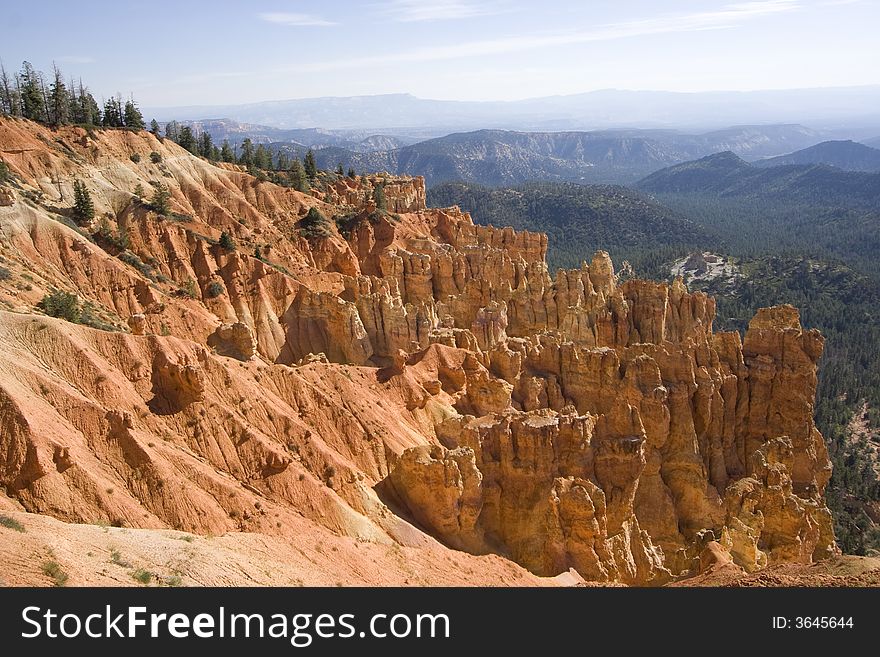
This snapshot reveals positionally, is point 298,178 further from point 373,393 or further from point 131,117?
point 373,393

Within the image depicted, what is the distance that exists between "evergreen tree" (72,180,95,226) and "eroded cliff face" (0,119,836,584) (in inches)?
38.7

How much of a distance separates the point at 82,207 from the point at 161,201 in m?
6.45

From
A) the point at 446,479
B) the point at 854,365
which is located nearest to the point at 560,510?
the point at 446,479

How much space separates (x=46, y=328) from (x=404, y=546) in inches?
551

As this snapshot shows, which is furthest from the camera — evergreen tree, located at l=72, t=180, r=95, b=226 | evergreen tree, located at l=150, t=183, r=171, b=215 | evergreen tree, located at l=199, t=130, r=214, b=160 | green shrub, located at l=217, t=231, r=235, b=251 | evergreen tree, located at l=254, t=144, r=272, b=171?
evergreen tree, located at l=254, t=144, r=272, b=171

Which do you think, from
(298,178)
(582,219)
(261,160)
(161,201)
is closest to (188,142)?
(261,160)

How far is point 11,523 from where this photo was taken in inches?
539

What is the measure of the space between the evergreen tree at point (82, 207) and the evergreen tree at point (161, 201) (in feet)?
15.8

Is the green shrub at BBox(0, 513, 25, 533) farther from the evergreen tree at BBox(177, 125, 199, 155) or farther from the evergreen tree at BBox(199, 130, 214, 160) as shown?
the evergreen tree at BBox(199, 130, 214, 160)

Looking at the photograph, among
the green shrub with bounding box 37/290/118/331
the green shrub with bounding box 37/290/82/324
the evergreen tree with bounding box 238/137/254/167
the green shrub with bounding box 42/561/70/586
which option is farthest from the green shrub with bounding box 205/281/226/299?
the green shrub with bounding box 42/561/70/586

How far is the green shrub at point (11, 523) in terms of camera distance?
13555mm

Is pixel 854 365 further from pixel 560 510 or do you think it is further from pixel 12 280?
pixel 12 280

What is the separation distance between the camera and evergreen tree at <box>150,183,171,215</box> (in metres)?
49.3
